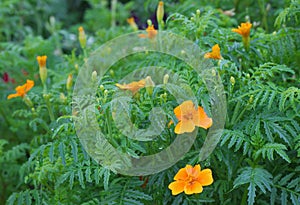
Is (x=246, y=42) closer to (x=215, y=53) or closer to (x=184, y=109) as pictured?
(x=215, y=53)

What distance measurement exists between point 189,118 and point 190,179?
181 millimetres

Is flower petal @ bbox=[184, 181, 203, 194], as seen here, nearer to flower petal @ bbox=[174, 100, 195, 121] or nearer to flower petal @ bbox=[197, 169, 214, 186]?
flower petal @ bbox=[197, 169, 214, 186]

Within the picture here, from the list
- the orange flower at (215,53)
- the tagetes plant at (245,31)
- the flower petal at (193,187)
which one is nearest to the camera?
the flower petal at (193,187)

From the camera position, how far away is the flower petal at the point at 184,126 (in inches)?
58.5

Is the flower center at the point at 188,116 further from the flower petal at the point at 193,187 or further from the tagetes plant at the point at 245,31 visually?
the tagetes plant at the point at 245,31

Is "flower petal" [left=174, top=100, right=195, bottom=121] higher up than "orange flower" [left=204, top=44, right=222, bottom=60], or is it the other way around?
"orange flower" [left=204, top=44, right=222, bottom=60]

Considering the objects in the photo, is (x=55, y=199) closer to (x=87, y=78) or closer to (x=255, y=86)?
(x=87, y=78)

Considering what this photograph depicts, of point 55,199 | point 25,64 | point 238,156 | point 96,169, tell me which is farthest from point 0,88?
point 238,156

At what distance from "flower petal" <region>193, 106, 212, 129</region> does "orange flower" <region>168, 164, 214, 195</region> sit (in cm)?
13

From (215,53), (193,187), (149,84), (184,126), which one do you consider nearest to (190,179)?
(193,187)

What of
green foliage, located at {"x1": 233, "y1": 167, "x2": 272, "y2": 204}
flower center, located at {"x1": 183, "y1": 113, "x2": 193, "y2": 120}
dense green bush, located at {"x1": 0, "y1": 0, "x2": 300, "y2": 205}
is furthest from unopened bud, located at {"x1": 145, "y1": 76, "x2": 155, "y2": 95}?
green foliage, located at {"x1": 233, "y1": 167, "x2": 272, "y2": 204}

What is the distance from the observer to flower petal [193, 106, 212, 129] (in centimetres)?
149

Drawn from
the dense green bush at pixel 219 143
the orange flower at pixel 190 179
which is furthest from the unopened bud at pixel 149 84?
the orange flower at pixel 190 179

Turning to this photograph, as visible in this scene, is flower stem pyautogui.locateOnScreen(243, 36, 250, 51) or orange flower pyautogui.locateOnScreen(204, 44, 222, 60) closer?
orange flower pyautogui.locateOnScreen(204, 44, 222, 60)
